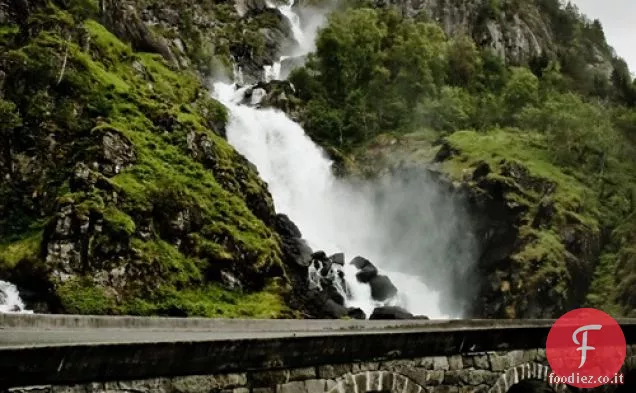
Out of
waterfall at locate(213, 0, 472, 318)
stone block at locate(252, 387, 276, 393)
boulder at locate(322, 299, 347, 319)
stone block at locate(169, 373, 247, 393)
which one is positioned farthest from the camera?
waterfall at locate(213, 0, 472, 318)

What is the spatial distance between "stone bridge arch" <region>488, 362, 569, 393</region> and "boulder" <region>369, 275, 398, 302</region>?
56.5ft

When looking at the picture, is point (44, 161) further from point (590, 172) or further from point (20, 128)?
point (590, 172)

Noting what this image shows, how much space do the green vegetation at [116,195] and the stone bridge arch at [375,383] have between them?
14210 millimetres

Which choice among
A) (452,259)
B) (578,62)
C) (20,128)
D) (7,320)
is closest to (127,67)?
(20,128)

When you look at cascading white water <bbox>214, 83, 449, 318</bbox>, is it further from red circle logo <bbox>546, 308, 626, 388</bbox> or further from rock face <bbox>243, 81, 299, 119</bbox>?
red circle logo <bbox>546, 308, 626, 388</bbox>

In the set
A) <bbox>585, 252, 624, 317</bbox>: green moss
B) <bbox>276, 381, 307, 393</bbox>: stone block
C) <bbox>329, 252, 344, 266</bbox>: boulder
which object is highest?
<bbox>585, 252, 624, 317</bbox>: green moss

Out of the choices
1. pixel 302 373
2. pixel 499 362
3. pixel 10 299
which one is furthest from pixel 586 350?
pixel 10 299

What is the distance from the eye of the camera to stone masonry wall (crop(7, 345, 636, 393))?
21.0ft

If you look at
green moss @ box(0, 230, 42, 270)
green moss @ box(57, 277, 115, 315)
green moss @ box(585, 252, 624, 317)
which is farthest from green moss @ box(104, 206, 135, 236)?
green moss @ box(585, 252, 624, 317)

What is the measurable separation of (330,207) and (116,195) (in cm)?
1866

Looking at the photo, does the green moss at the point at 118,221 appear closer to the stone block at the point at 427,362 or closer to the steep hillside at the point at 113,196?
the steep hillside at the point at 113,196

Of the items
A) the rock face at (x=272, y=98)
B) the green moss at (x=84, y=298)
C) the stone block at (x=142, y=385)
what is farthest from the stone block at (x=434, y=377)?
the rock face at (x=272, y=98)

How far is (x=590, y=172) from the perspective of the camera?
1576 inches

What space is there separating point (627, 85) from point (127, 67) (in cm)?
5378
